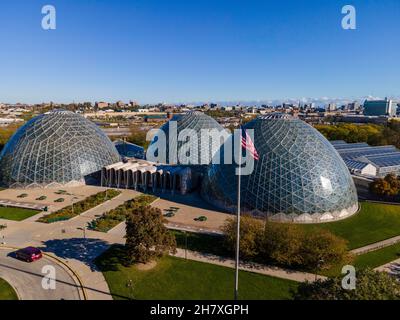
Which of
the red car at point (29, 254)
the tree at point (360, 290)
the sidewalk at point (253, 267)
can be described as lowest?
the sidewalk at point (253, 267)

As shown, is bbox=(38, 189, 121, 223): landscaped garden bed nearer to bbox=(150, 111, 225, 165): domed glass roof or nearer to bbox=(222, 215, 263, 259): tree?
bbox=(150, 111, 225, 165): domed glass roof

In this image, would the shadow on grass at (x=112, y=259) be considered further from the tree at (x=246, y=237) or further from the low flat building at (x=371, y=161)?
the low flat building at (x=371, y=161)

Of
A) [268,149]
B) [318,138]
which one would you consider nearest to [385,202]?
[318,138]

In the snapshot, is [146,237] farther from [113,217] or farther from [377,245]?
[377,245]

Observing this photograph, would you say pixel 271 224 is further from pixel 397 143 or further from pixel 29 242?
pixel 397 143

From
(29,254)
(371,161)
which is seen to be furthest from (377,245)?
(371,161)

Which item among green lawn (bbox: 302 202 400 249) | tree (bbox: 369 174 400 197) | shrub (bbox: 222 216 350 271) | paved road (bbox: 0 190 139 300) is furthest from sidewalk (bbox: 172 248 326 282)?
tree (bbox: 369 174 400 197)

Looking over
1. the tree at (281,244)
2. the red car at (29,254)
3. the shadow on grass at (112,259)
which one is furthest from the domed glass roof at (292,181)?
the red car at (29,254)
